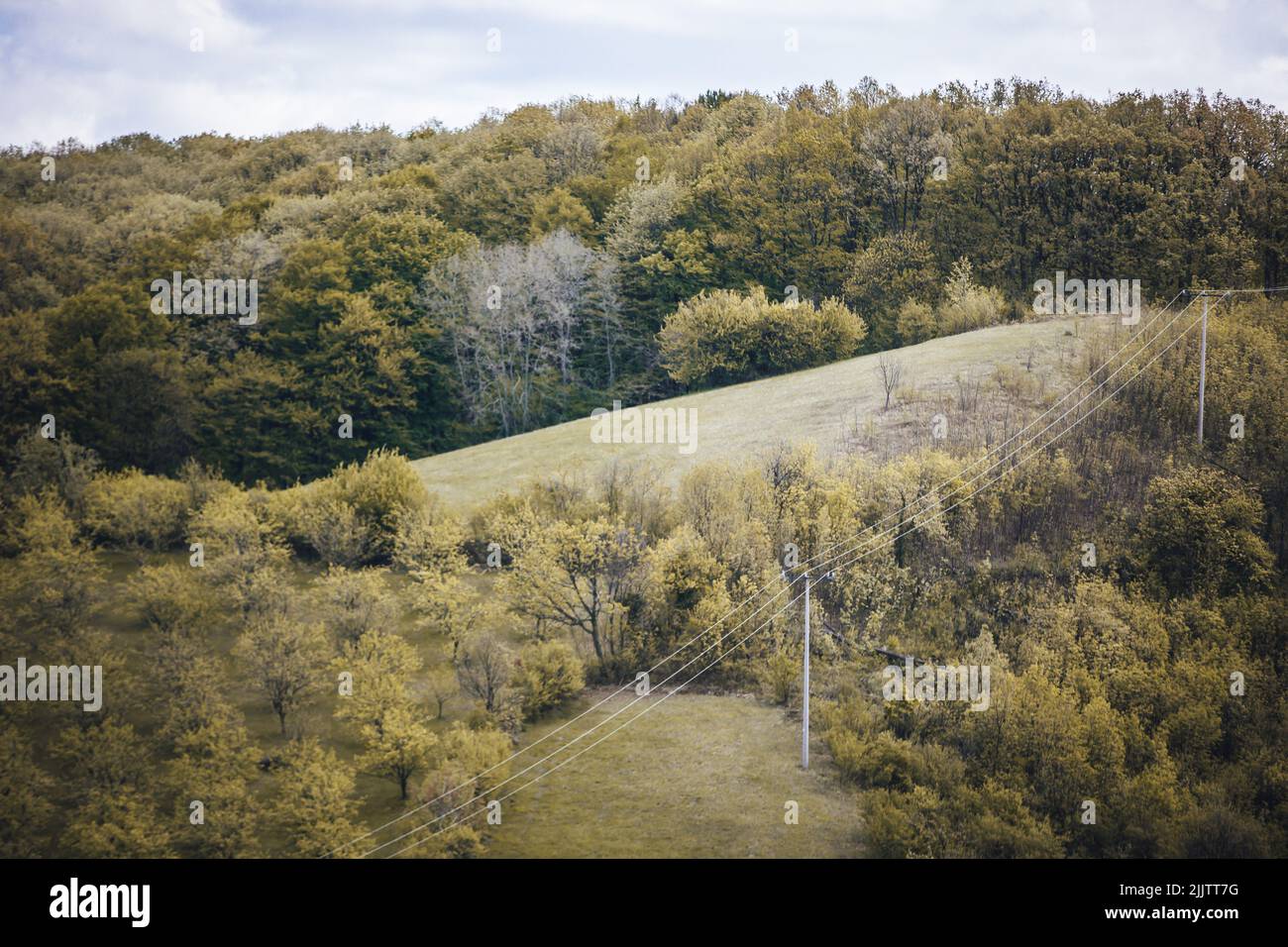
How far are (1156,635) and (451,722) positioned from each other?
1858 cm

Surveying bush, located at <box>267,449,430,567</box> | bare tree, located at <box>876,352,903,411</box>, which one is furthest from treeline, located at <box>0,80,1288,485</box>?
bush, located at <box>267,449,430,567</box>

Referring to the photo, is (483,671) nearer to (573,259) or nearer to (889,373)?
(889,373)

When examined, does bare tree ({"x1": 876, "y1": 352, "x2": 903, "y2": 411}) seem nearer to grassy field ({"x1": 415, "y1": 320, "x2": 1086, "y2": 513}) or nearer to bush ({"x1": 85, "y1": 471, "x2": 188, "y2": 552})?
grassy field ({"x1": 415, "y1": 320, "x2": 1086, "y2": 513})

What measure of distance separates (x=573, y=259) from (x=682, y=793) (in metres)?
42.0

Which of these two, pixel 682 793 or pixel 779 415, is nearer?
pixel 682 793

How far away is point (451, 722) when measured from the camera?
91.9 feet

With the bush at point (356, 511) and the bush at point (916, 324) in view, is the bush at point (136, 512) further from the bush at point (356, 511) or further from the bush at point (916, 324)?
the bush at point (916, 324)

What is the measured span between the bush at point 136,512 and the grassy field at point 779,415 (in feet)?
31.2

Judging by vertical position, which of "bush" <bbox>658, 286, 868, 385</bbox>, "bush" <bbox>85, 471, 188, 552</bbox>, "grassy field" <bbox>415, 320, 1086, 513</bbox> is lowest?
"bush" <bbox>85, 471, 188, 552</bbox>

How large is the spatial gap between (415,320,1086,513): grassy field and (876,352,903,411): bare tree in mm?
284

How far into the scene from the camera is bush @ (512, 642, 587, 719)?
28516 mm

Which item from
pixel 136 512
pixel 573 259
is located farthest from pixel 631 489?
pixel 573 259

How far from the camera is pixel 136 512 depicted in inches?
1519

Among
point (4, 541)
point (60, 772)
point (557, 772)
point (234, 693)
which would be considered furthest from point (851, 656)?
point (4, 541)
